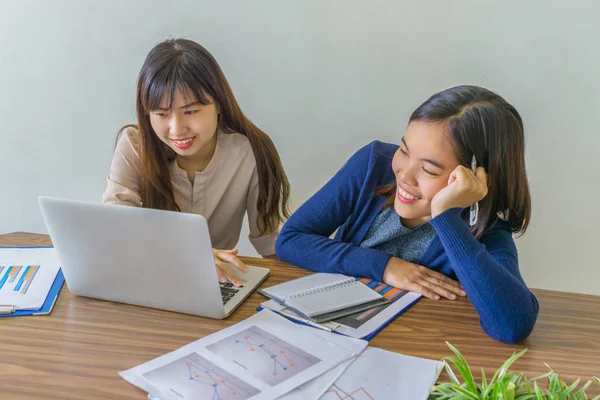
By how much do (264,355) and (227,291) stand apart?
10.3 inches

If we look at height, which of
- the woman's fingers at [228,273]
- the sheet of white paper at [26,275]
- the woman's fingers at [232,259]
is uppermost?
the woman's fingers at [232,259]

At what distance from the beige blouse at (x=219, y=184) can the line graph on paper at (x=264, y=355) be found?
0.70 meters

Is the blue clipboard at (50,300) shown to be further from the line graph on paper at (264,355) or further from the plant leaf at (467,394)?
the plant leaf at (467,394)

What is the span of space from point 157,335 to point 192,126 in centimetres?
65

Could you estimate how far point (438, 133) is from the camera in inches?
49.1

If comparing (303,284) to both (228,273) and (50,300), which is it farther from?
(50,300)

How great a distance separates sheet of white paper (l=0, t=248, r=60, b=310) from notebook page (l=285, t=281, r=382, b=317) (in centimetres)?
49

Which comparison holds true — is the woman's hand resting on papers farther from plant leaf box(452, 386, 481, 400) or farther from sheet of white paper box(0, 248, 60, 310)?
sheet of white paper box(0, 248, 60, 310)

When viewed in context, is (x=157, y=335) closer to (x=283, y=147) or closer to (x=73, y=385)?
(x=73, y=385)

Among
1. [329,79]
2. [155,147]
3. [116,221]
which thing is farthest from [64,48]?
[116,221]

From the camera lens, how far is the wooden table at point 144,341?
89 centimetres

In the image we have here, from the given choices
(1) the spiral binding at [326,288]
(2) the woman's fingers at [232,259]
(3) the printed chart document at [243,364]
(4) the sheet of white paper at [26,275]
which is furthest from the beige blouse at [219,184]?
(3) the printed chart document at [243,364]

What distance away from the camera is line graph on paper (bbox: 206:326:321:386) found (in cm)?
92

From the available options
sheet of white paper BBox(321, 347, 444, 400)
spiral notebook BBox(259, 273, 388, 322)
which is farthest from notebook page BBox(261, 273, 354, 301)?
sheet of white paper BBox(321, 347, 444, 400)
